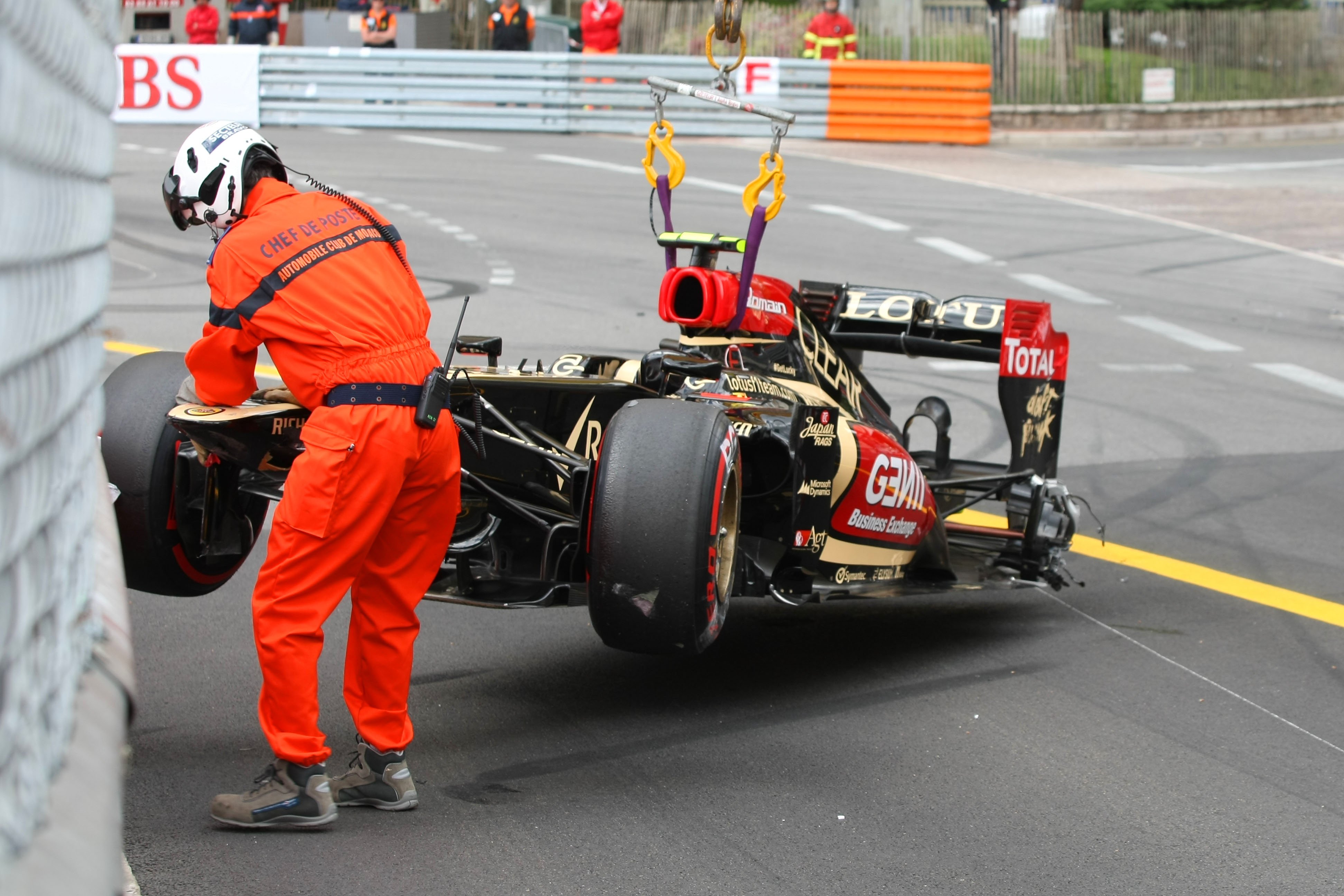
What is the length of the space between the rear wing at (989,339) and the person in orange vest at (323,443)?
2.88 meters

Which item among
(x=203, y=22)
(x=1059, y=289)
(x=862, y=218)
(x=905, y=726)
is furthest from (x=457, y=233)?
(x=203, y=22)

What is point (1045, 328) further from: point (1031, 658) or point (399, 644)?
point (399, 644)

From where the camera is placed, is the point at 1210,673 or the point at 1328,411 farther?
the point at 1328,411

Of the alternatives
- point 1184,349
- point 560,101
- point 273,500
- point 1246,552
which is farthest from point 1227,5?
point 273,500

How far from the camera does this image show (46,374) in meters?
1.85

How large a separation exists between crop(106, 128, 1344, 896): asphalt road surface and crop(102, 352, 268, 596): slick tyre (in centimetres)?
42

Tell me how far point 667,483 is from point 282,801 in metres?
1.38

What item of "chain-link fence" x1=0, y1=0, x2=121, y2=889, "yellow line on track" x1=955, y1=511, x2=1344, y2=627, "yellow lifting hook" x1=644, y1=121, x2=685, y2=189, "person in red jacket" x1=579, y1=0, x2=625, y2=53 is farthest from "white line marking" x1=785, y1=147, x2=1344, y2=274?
"chain-link fence" x1=0, y1=0, x2=121, y2=889

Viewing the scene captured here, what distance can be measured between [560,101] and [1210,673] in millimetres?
18029

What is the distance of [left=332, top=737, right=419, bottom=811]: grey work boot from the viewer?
427cm

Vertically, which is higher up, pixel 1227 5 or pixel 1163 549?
pixel 1227 5

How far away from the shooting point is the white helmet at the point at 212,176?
4188 mm

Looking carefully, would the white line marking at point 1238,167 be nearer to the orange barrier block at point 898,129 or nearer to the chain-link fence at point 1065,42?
the orange barrier block at point 898,129

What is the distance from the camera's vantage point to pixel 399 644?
4371 mm
